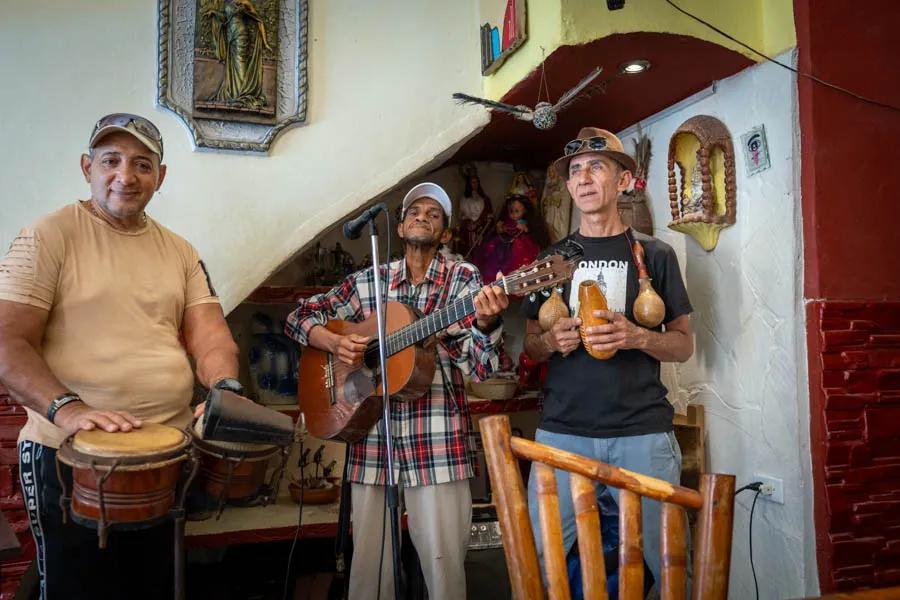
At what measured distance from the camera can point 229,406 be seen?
5.07 feet

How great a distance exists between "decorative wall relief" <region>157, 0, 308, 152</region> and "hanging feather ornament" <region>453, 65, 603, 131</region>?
705 millimetres

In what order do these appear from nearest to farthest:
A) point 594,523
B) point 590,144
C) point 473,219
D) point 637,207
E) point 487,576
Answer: point 594,523
point 590,144
point 637,207
point 487,576
point 473,219

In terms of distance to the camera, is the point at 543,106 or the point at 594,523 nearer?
the point at 594,523

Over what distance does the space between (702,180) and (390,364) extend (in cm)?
142

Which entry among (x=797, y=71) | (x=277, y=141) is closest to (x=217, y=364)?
(x=277, y=141)

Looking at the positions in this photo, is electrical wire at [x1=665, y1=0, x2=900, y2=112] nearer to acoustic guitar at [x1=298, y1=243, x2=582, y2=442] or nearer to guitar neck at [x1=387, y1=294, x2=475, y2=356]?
acoustic guitar at [x1=298, y1=243, x2=582, y2=442]

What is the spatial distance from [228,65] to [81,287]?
1.25 metres

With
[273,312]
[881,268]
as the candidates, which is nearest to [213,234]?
[273,312]

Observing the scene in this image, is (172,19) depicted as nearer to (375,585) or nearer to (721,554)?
(375,585)

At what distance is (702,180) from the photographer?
2.56 meters

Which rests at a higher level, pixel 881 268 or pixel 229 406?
pixel 881 268

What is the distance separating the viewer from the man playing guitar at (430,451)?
2174 millimetres

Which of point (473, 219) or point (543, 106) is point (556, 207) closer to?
point (473, 219)

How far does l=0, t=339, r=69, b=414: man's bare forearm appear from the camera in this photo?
157 centimetres
